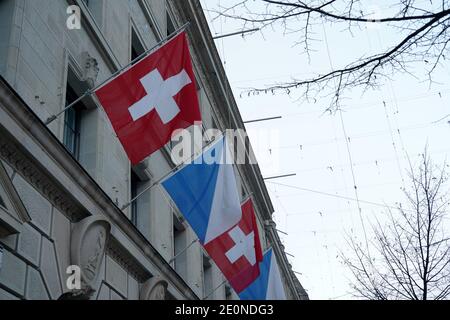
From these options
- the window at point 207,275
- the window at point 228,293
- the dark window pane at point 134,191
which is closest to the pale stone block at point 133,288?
the dark window pane at point 134,191

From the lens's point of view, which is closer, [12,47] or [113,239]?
[12,47]

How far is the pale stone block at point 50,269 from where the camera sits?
10180mm

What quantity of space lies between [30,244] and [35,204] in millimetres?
691

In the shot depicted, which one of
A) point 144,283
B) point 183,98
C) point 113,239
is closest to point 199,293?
point 144,283

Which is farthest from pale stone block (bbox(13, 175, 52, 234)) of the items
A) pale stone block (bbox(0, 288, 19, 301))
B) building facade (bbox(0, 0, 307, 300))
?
pale stone block (bbox(0, 288, 19, 301))

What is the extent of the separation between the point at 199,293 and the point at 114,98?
1113 centimetres

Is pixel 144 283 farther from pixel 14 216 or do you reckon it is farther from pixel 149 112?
pixel 14 216

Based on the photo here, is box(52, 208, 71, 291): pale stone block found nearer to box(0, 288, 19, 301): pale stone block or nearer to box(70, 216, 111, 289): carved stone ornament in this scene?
box(70, 216, 111, 289): carved stone ornament

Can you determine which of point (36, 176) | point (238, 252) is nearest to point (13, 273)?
point (36, 176)
